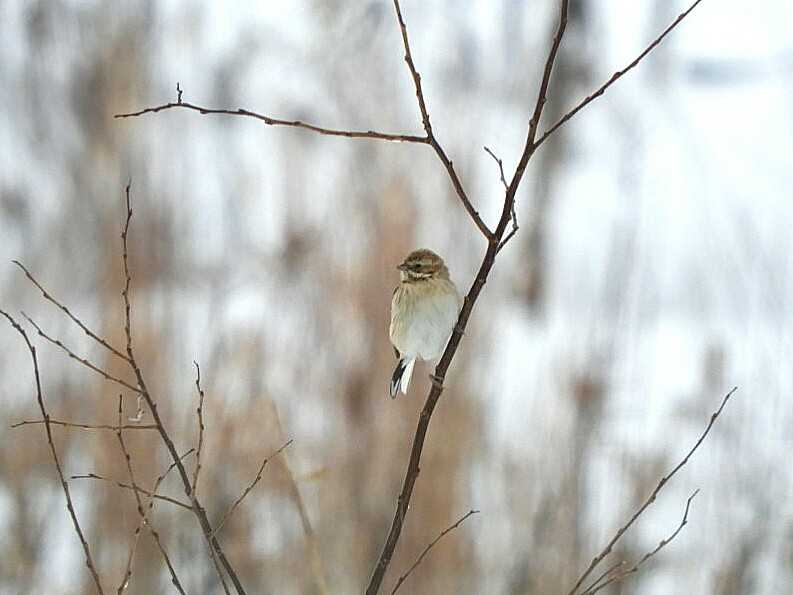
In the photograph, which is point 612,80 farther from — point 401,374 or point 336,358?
point 336,358

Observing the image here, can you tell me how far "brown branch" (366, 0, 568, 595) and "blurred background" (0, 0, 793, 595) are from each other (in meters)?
1.35

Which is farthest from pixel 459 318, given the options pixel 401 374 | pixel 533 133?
pixel 401 374

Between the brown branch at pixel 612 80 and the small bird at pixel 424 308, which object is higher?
the brown branch at pixel 612 80

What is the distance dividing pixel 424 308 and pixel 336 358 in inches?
48.3

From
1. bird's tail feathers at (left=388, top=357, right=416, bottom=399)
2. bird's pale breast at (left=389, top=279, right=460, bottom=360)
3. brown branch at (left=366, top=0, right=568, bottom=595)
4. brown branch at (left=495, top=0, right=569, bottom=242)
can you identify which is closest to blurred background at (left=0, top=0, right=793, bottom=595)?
bird's tail feathers at (left=388, top=357, right=416, bottom=399)

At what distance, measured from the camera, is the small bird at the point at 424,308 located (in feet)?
6.12

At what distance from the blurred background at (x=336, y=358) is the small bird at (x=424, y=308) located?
702 millimetres

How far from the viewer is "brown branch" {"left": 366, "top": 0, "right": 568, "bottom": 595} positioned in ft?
3.42

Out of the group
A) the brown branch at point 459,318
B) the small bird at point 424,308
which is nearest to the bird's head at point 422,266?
the small bird at point 424,308

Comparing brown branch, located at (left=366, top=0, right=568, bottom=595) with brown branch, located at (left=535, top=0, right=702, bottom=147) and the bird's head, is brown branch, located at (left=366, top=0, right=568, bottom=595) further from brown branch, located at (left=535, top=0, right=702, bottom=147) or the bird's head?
the bird's head

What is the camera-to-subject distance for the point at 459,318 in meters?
1.19

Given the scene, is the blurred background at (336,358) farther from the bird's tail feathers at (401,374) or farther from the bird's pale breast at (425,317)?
the bird's pale breast at (425,317)

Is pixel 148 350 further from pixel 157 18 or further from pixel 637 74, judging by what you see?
Answer: pixel 637 74

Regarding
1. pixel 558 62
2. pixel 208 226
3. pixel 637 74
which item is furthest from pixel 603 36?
pixel 208 226
